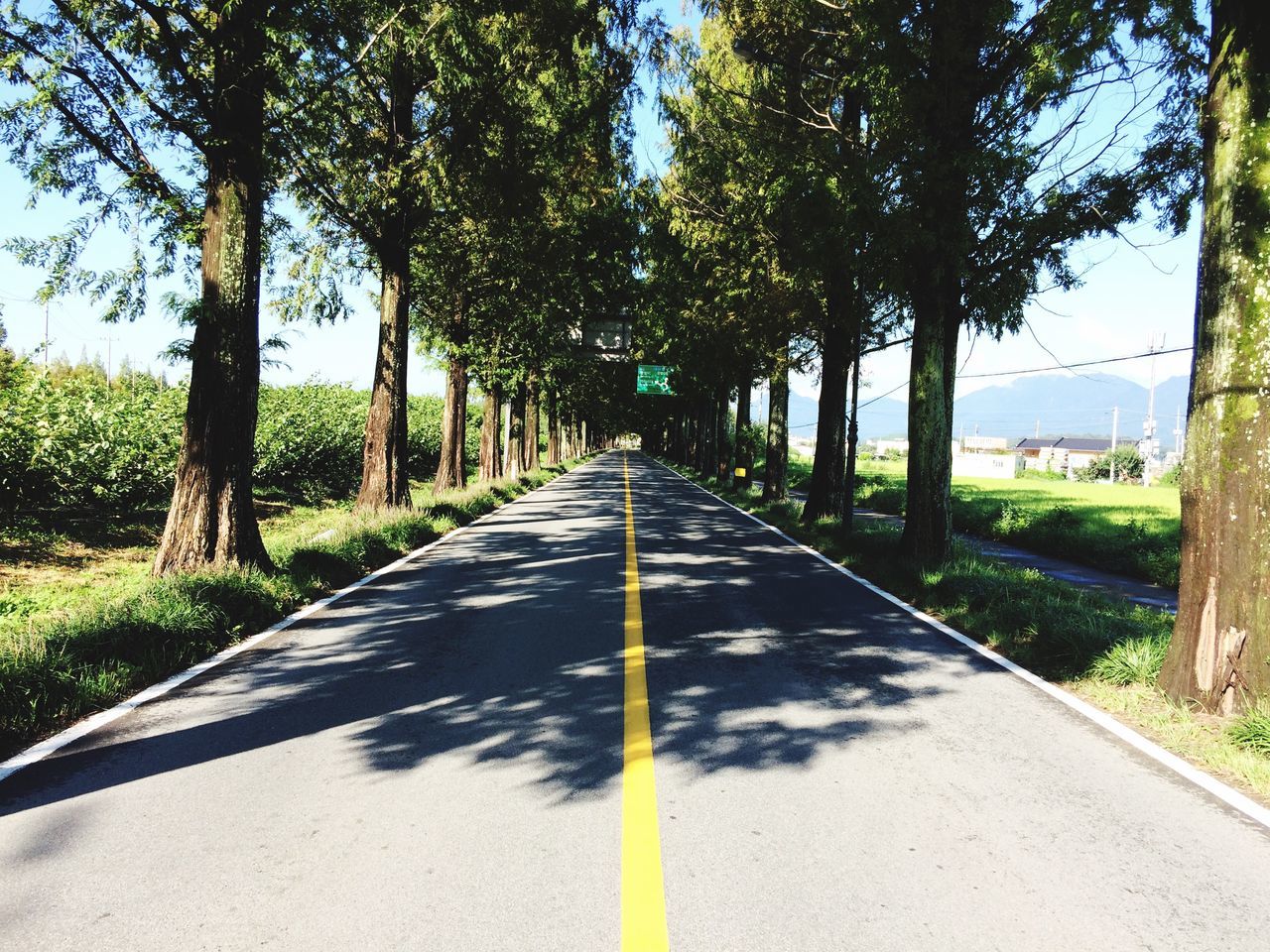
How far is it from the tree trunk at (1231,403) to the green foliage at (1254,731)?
181 millimetres

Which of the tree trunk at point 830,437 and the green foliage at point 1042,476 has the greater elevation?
the tree trunk at point 830,437

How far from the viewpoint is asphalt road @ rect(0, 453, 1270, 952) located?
266cm

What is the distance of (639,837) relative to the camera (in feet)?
10.6

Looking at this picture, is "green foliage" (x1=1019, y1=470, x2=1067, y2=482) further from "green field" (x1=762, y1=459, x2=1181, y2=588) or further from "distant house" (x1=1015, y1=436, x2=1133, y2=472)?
"distant house" (x1=1015, y1=436, x2=1133, y2=472)

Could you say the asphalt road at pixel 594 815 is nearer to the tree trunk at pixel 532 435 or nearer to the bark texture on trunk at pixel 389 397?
the bark texture on trunk at pixel 389 397

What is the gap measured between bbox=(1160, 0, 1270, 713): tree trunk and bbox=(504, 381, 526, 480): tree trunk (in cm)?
2464

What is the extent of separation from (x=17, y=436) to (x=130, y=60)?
16.5ft

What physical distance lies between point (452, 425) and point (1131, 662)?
1747cm

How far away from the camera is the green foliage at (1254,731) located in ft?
14.2

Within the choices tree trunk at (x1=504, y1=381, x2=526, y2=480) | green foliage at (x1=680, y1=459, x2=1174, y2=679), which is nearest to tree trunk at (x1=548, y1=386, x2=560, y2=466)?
tree trunk at (x1=504, y1=381, x2=526, y2=480)

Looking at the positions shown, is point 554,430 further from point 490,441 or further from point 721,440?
point 490,441

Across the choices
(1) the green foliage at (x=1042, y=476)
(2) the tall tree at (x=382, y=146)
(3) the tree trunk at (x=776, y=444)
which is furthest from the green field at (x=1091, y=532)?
(1) the green foliage at (x=1042, y=476)

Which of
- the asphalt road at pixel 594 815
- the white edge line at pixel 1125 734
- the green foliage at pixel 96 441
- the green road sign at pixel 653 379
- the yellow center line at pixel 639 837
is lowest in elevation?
the white edge line at pixel 1125 734

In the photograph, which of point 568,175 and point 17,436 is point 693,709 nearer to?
point 17,436
